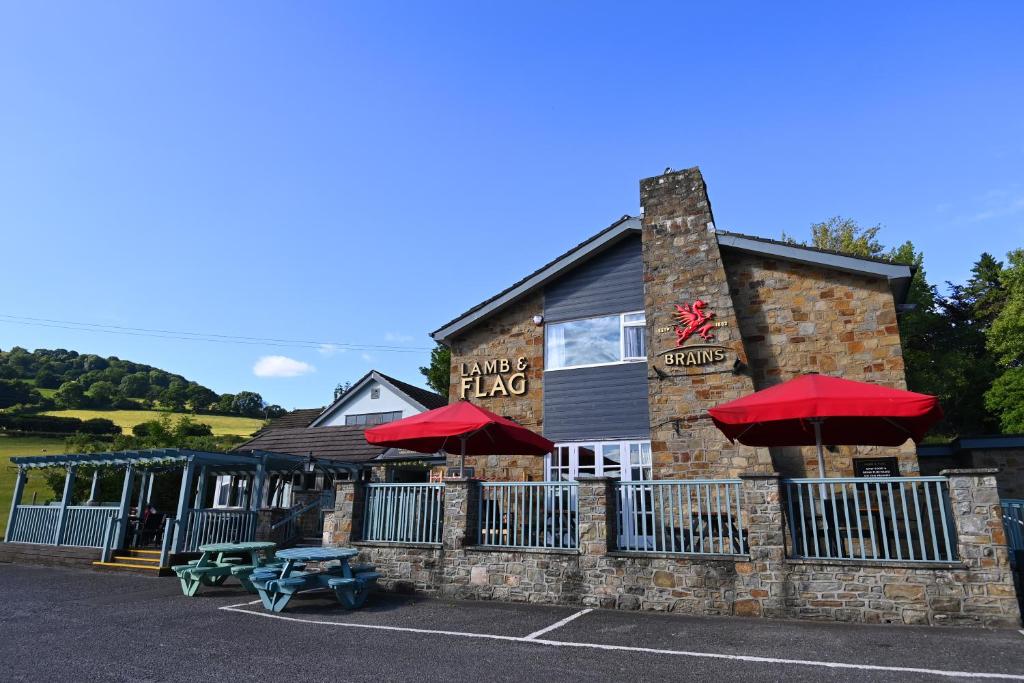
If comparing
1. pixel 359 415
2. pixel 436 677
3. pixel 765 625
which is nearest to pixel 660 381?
pixel 765 625

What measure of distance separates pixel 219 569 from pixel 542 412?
732cm

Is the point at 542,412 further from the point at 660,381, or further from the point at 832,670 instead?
the point at 832,670

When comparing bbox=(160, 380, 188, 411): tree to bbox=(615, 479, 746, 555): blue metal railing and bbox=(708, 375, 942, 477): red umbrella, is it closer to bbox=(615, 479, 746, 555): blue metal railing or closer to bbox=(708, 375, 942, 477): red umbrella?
bbox=(615, 479, 746, 555): blue metal railing

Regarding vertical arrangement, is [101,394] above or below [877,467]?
above

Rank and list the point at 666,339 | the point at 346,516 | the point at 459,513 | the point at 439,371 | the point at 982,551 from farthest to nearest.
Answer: the point at 439,371
the point at 666,339
the point at 346,516
the point at 459,513
the point at 982,551

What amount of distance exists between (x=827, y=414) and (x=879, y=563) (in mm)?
1835

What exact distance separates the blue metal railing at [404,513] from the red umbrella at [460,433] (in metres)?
0.75

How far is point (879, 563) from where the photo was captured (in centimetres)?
714

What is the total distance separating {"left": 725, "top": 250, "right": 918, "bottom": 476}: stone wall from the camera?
11180 mm

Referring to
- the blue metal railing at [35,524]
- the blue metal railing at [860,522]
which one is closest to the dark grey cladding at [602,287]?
the blue metal railing at [860,522]

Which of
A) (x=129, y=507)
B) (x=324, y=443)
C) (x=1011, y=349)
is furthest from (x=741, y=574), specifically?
(x=1011, y=349)

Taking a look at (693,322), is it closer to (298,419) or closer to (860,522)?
(860,522)

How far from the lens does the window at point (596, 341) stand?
13711 mm

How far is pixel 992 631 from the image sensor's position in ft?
21.4
